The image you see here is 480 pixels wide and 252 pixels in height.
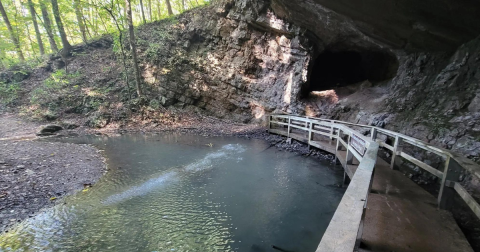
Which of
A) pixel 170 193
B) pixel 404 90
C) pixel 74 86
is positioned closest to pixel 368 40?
pixel 404 90

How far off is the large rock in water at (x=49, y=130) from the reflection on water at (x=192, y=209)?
5.35 meters

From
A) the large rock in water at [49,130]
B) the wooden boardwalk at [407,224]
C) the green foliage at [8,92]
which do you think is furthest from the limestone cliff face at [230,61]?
the wooden boardwalk at [407,224]

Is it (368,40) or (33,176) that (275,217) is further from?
(368,40)

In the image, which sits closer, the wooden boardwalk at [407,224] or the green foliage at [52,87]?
the wooden boardwalk at [407,224]

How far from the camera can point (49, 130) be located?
11.8 metres

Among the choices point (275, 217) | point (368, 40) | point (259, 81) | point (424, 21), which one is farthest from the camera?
point (259, 81)

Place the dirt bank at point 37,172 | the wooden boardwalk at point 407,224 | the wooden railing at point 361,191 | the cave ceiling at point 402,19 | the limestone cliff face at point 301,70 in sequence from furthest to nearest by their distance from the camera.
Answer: the limestone cliff face at point 301,70
the cave ceiling at point 402,19
the dirt bank at point 37,172
the wooden boardwalk at point 407,224
the wooden railing at point 361,191

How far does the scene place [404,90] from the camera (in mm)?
10219

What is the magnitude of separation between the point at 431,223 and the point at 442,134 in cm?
533

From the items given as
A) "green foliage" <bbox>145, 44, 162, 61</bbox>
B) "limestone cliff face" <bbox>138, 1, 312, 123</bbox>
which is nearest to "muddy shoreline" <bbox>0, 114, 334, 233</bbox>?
"limestone cliff face" <bbox>138, 1, 312, 123</bbox>

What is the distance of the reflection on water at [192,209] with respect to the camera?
407cm

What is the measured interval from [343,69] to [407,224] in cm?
1865

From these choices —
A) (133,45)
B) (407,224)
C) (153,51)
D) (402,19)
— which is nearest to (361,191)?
(407,224)

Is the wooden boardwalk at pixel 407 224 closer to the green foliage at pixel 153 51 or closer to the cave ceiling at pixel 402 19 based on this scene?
the cave ceiling at pixel 402 19
